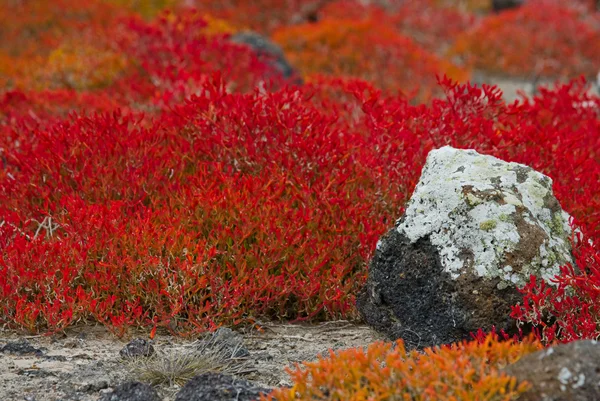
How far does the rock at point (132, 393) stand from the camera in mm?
3400

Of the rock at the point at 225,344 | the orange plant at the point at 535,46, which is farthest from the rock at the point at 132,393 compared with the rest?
the orange plant at the point at 535,46

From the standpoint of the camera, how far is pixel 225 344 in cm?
404

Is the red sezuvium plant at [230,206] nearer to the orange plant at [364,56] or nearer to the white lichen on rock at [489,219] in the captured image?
the white lichen on rock at [489,219]

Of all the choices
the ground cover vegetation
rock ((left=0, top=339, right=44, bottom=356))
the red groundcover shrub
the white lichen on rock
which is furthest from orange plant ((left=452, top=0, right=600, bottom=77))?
rock ((left=0, top=339, right=44, bottom=356))

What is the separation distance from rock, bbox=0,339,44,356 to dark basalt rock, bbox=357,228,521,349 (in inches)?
71.9

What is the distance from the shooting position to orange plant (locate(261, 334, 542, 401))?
2879mm

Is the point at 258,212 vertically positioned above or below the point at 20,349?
above

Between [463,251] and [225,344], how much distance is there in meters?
1.34

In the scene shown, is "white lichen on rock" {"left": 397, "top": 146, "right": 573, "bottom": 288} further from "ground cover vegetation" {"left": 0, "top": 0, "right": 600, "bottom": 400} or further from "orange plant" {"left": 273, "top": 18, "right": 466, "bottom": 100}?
"orange plant" {"left": 273, "top": 18, "right": 466, "bottom": 100}

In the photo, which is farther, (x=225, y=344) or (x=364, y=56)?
(x=364, y=56)

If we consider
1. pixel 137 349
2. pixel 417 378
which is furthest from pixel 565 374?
pixel 137 349

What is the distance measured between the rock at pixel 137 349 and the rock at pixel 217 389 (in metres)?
0.56

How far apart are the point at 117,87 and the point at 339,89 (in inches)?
125

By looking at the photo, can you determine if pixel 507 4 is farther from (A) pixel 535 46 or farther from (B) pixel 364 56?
(B) pixel 364 56
